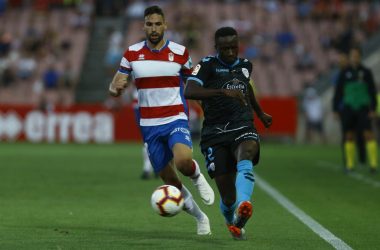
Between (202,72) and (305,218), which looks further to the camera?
(305,218)

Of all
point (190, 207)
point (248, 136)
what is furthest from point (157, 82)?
point (190, 207)

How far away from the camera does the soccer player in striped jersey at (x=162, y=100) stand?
24.5ft

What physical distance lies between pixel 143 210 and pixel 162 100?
2548 mm

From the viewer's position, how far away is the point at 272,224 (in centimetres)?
823

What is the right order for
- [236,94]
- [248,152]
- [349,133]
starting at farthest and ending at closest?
[349,133] → [248,152] → [236,94]

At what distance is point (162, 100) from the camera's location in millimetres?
7527

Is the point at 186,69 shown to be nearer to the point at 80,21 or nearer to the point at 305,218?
the point at 305,218

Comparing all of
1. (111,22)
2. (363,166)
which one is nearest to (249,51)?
(111,22)

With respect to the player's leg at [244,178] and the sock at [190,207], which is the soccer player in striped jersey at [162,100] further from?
the player's leg at [244,178]

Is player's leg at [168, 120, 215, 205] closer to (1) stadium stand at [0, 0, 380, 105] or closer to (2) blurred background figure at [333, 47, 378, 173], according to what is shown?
(2) blurred background figure at [333, 47, 378, 173]

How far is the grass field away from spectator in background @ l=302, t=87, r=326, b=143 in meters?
10.4

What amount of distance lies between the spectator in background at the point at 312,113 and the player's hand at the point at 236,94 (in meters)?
22.6

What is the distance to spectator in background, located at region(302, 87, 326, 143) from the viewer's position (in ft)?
94.3

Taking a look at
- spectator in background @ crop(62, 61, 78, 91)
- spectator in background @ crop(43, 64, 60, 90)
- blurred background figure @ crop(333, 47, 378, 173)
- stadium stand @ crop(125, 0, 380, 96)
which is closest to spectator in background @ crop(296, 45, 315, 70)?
stadium stand @ crop(125, 0, 380, 96)
